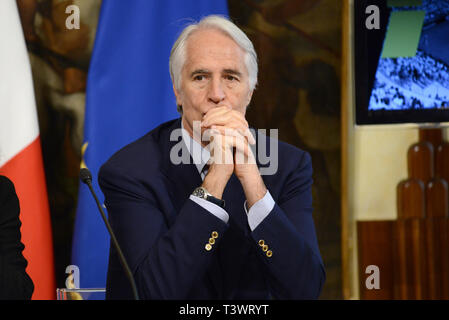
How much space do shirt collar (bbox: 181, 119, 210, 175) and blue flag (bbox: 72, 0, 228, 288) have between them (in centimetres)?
61

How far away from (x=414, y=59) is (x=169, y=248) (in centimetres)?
152

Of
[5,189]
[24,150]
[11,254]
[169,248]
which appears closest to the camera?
[169,248]

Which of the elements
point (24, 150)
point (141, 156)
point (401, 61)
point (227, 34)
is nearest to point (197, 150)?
point (141, 156)

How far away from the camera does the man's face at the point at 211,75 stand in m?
1.83

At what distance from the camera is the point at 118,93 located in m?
2.46

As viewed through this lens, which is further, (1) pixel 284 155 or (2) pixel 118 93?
(2) pixel 118 93

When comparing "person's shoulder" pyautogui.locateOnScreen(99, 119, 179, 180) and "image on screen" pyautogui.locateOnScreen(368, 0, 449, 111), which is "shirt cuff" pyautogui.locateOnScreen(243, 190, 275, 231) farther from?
"image on screen" pyautogui.locateOnScreen(368, 0, 449, 111)

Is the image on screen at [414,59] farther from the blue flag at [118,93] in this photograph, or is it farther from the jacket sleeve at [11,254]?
the jacket sleeve at [11,254]

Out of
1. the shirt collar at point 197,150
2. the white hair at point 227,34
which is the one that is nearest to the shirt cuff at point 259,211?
the shirt collar at point 197,150

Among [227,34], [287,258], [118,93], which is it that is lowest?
[287,258]

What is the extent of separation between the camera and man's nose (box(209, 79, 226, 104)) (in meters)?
1.81

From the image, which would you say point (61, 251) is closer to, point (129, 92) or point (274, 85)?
point (129, 92)

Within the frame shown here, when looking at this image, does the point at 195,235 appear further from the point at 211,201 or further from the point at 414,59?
the point at 414,59
